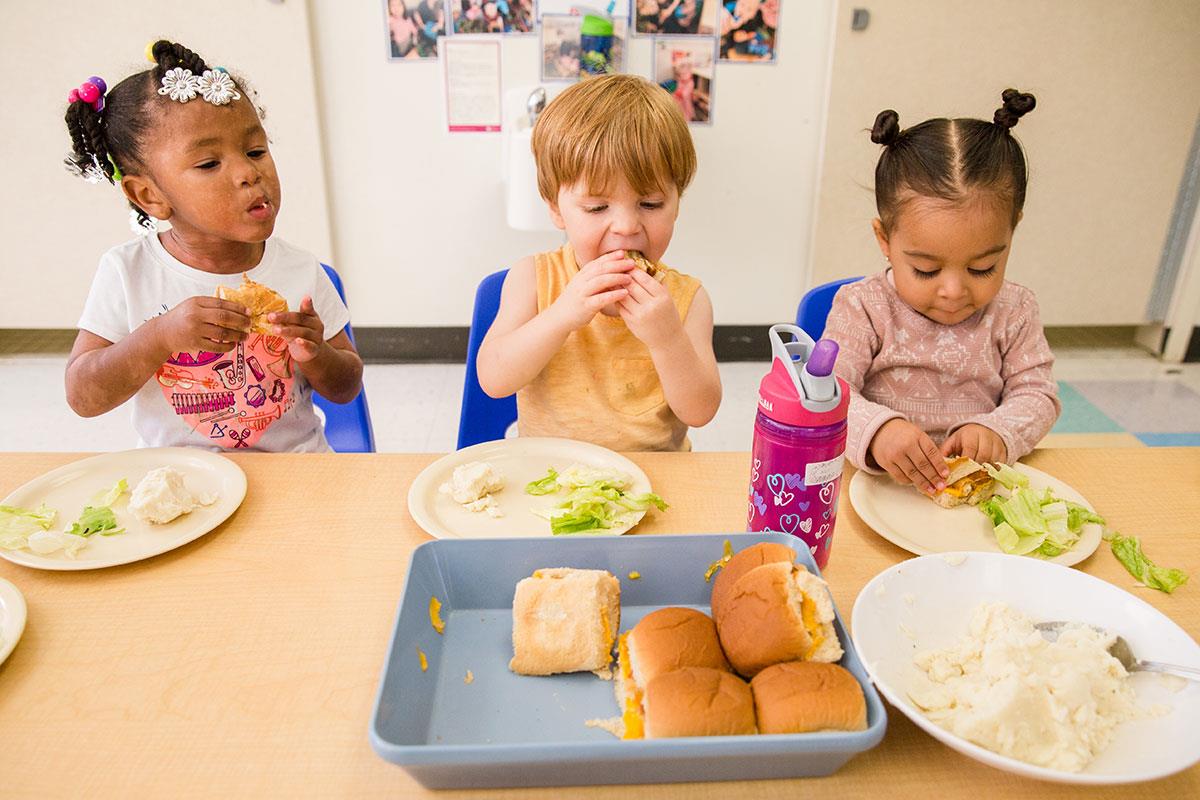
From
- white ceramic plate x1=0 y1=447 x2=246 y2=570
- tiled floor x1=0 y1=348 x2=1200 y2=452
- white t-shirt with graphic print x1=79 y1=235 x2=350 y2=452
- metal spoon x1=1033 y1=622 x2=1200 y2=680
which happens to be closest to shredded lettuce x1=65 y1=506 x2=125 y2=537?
white ceramic plate x1=0 y1=447 x2=246 y2=570

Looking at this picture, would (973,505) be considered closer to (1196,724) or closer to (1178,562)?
(1178,562)

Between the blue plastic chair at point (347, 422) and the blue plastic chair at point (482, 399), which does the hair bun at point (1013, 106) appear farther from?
the blue plastic chair at point (347, 422)

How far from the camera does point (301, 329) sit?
4.23ft

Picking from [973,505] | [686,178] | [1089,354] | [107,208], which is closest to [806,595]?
[973,505]

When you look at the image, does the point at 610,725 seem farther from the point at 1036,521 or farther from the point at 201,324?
the point at 201,324

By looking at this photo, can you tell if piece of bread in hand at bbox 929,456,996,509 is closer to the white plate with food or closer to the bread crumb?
the white plate with food

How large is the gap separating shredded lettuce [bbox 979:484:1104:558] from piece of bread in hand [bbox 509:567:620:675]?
0.57 metres

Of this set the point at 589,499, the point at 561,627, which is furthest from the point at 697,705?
the point at 589,499

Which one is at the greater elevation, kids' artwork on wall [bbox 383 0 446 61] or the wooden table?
kids' artwork on wall [bbox 383 0 446 61]

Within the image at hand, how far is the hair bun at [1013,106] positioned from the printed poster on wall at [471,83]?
249 cm

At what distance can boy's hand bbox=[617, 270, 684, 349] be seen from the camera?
1.24 m

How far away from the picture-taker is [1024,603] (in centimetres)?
88

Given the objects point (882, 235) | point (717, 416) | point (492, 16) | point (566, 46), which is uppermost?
point (492, 16)

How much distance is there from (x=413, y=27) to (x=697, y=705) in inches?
129
